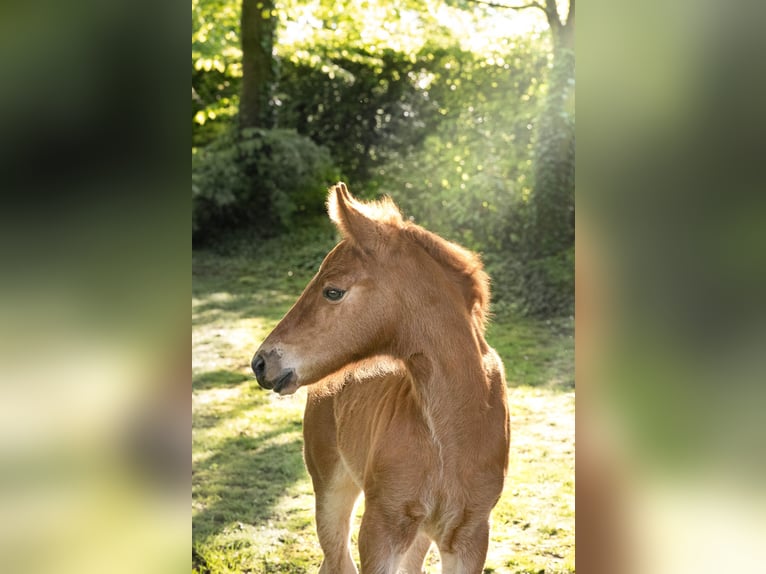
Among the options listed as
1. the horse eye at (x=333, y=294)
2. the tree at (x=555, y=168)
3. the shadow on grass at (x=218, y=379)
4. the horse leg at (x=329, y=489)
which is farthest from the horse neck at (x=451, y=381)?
the tree at (x=555, y=168)

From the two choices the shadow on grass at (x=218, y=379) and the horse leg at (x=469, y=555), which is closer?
the horse leg at (x=469, y=555)

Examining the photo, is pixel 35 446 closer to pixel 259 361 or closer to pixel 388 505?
Result: pixel 259 361

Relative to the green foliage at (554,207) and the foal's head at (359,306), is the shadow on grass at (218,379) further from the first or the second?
the foal's head at (359,306)

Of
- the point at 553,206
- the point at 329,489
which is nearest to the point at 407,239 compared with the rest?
the point at 329,489

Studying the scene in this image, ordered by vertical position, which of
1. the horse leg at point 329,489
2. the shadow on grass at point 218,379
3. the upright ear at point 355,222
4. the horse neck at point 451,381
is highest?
the upright ear at point 355,222

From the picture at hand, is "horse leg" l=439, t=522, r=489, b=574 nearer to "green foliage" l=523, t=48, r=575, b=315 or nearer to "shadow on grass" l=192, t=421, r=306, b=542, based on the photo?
"shadow on grass" l=192, t=421, r=306, b=542

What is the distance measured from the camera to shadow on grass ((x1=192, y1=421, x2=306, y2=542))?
5125 mm

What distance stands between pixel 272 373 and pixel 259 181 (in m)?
7.08

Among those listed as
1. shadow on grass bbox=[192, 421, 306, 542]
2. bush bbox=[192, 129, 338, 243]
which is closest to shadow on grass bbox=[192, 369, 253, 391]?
shadow on grass bbox=[192, 421, 306, 542]

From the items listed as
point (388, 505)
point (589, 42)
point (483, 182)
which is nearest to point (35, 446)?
point (589, 42)

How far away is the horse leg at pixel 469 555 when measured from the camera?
273 centimetres

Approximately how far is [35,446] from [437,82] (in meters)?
8.85

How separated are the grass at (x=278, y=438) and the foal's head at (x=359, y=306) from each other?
1.37 ft

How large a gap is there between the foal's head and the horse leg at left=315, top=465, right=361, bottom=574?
2.94 ft
